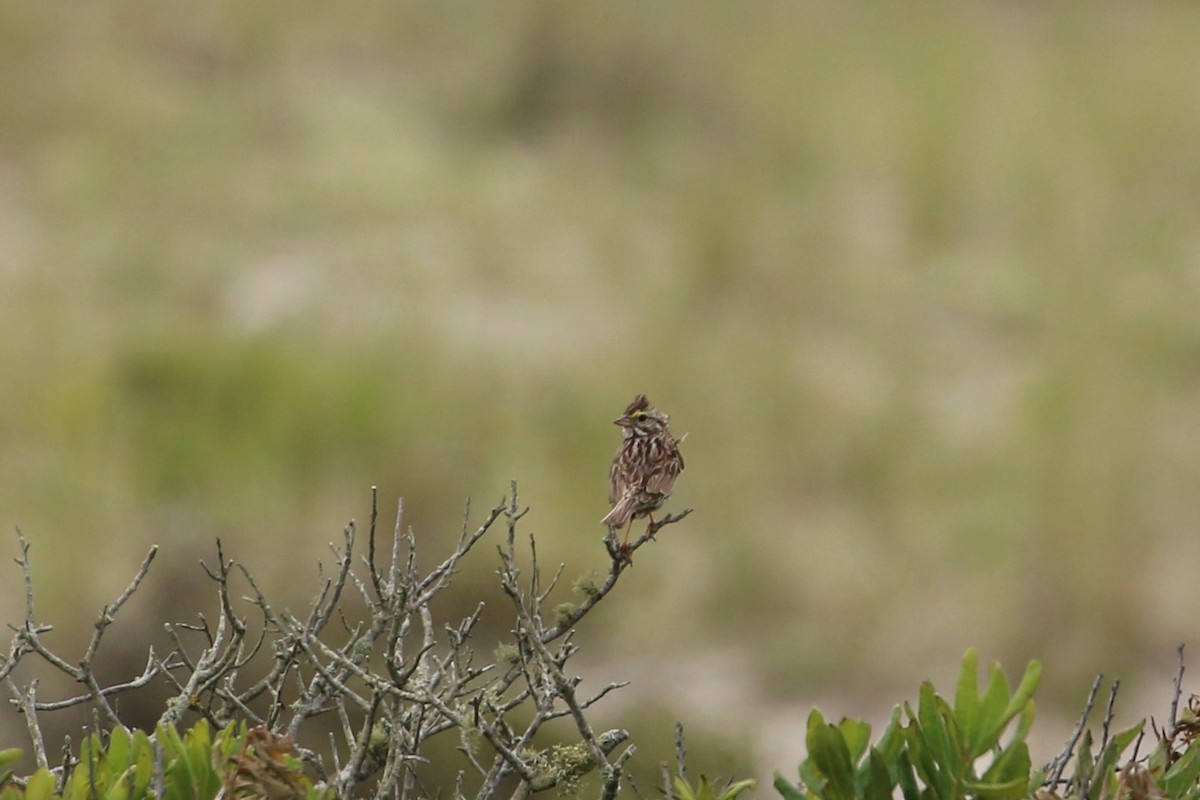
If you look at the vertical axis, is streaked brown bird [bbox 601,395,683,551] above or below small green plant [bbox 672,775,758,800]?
above

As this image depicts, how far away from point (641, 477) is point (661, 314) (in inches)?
559

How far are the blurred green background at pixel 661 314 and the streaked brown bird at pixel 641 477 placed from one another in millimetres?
5651

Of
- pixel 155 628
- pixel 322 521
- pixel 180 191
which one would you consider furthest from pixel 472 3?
pixel 155 628

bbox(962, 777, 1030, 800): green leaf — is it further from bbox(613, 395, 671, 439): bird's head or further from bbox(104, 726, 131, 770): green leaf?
bbox(613, 395, 671, 439): bird's head

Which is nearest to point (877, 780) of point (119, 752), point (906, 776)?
point (906, 776)

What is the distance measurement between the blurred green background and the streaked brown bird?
5651 millimetres

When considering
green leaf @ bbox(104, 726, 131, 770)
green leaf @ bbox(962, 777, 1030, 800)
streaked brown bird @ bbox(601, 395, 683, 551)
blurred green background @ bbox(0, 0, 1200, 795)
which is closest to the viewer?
green leaf @ bbox(962, 777, 1030, 800)

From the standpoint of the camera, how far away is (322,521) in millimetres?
14633

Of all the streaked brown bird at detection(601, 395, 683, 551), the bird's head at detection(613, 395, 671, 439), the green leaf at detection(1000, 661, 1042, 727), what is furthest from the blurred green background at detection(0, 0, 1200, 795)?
the green leaf at detection(1000, 661, 1042, 727)

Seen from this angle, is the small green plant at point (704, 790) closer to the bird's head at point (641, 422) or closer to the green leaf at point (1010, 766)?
the green leaf at point (1010, 766)

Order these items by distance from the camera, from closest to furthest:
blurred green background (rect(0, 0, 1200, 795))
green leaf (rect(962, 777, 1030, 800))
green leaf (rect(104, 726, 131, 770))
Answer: green leaf (rect(962, 777, 1030, 800)), green leaf (rect(104, 726, 131, 770)), blurred green background (rect(0, 0, 1200, 795))

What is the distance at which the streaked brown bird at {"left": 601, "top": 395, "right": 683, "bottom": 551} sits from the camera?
4.34 metres

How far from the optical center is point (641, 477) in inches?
173

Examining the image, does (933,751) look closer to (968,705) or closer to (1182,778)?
(968,705)
